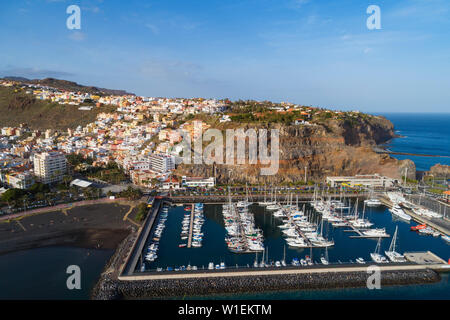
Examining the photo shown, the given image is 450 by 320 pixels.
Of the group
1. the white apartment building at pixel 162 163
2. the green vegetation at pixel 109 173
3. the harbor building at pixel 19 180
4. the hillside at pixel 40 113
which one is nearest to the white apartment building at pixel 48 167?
the harbor building at pixel 19 180

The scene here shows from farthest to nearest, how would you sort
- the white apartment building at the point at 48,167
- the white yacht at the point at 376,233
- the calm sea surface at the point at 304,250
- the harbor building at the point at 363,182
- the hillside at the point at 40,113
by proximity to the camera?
the hillside at the point at 40,113
the harbor building at the point at 363,182
the white apartment building at the point at 48,167
the white yacht at the point at 376,233
the calm sea surface at the point at 304,250

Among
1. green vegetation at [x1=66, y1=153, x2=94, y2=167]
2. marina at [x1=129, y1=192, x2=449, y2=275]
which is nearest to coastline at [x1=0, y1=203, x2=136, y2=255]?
marina at [x1=129, y1=192, x2=449, y2=275]

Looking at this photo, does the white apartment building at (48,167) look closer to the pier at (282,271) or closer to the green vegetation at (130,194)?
the green vegetation at (130,194)

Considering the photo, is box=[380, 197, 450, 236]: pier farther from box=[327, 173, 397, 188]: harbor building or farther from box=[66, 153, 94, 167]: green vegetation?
box=[66, 153, 94, 167]: green vegetation

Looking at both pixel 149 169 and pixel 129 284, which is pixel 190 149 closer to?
pixel 149 169

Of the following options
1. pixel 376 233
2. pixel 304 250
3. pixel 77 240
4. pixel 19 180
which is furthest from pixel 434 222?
pixel 19 180

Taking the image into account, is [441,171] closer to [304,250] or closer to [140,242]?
[304,250]

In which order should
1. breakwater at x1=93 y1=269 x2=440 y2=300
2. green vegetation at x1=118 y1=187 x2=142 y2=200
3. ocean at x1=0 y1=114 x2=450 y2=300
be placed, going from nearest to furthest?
breakwater at x1=93 y1=269 x2=440 y2=300 < ocean at x1=0 y1=114 x2=450 y2=300 < green vegetation at x1=118 y1=187 x2=142 y2=200
